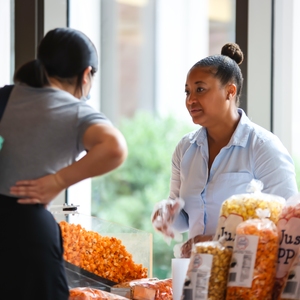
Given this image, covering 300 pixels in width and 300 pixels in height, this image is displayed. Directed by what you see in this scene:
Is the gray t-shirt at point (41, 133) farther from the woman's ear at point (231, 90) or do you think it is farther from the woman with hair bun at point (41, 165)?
the woman's ear at point (231, 90)

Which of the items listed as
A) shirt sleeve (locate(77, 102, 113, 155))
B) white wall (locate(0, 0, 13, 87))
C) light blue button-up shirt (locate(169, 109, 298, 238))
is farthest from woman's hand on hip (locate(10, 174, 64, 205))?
white wall (locate(0, 0, 13, 87))

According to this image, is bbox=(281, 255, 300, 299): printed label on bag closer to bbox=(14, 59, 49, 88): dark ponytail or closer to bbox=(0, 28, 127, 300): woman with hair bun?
bbox=(0, 28, 127, 300): woman with hair bun

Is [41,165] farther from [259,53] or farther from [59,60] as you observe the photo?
[259,53]

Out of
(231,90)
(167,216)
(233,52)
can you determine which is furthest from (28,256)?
(233,52)

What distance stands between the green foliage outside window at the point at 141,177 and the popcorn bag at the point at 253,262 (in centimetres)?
340

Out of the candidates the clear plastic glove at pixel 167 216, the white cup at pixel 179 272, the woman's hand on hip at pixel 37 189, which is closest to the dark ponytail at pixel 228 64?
the clear plastic glove at pixel 167 216

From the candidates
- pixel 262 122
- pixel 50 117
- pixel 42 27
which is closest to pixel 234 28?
pixel 262 122

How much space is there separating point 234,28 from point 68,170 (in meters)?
1.35

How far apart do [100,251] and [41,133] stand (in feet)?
2.65

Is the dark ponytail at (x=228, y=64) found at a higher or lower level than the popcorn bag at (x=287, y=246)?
higher

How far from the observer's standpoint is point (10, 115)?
1.58m

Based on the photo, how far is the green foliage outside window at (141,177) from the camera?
16.6 ft

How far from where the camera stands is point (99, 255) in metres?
2.23

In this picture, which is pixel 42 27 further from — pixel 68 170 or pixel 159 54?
pixel 159 54
